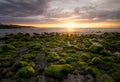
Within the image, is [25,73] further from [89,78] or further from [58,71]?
[89,78]

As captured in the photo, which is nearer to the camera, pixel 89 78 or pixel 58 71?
pixel 89 78

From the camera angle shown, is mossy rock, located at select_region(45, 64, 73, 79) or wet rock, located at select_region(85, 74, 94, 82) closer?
wet rock, located at select_region(85, 74, 94, 82)

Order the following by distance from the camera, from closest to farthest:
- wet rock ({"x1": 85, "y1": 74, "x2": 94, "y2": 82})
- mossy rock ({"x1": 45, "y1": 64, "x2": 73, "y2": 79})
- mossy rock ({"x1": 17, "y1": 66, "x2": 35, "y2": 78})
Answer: wet rock ({"x1": 85, "y1": 74, "x2": 94, "y2": 82}), mossy rock ({"x1": 17, "y1": 66, "x2": 35, "y2": 78}), mossy rock ({"x1": 45, "y1": 64, "x2": 73, "y2": 79})

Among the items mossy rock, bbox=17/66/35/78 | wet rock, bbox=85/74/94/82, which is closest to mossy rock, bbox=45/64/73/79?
mossy rock, bbox=17/66/35/78

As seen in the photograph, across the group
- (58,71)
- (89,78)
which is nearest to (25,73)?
(58,71)

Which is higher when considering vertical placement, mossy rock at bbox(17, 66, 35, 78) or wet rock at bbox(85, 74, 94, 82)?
mossy rock at bbox(17, 66, 35, 78)

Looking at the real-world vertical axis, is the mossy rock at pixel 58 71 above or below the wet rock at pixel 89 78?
above

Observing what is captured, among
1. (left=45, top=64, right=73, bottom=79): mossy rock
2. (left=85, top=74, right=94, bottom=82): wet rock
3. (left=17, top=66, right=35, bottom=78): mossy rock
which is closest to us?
(left=85, top=74, right=94, bottom=82): wet rock

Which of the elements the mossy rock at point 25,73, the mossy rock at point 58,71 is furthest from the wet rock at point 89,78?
the mossy rock at point 25,73

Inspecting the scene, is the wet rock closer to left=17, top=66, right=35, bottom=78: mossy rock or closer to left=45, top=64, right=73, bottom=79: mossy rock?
left=45, top=64, right=73, bottom=79: mossy rock

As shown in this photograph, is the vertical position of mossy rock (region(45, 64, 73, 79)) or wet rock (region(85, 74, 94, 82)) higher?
mossy rock (region(45, 64, 73, 79))

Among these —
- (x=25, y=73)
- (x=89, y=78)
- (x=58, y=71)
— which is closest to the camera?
(x=89, y=78)

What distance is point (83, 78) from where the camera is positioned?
53.3 ft

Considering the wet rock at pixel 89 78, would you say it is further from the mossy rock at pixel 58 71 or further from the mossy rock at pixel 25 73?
the mossy rock at pixel 25 73
